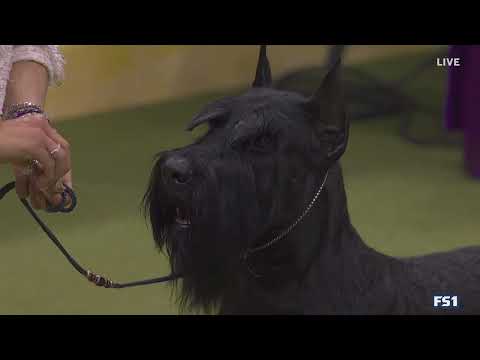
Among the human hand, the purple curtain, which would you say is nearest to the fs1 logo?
the human hand

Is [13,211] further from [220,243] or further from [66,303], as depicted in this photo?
[220,243]

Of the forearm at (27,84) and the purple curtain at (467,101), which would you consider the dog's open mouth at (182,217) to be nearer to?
the forearm at (27,84)

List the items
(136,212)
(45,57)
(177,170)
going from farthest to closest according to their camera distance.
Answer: (136,212), (45,57), (177,170)

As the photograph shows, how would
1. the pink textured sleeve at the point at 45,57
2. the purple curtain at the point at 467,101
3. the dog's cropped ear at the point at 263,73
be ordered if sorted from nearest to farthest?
the dog's cropped ear at the point at 263,73, the pink textured sleeve at the point at 45,57, the purple curtain at the point at 467,101

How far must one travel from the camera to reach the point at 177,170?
66.4 inches

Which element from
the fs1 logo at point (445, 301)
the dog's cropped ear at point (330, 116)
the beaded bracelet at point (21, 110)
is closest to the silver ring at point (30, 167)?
the beaded bracelet at point (21, 110)

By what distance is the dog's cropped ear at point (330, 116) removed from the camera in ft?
5.79

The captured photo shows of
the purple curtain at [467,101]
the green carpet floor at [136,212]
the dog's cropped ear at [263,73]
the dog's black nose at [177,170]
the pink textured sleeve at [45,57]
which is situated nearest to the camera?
the dog's black nose at [177,170]

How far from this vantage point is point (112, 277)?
3279mm

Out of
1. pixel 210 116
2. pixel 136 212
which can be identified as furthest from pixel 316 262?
pixel 136 212

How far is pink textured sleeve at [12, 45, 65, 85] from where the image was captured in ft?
6.75

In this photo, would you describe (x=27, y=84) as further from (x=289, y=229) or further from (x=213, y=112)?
(x=289, y=229)

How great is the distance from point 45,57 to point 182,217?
0.55 m
